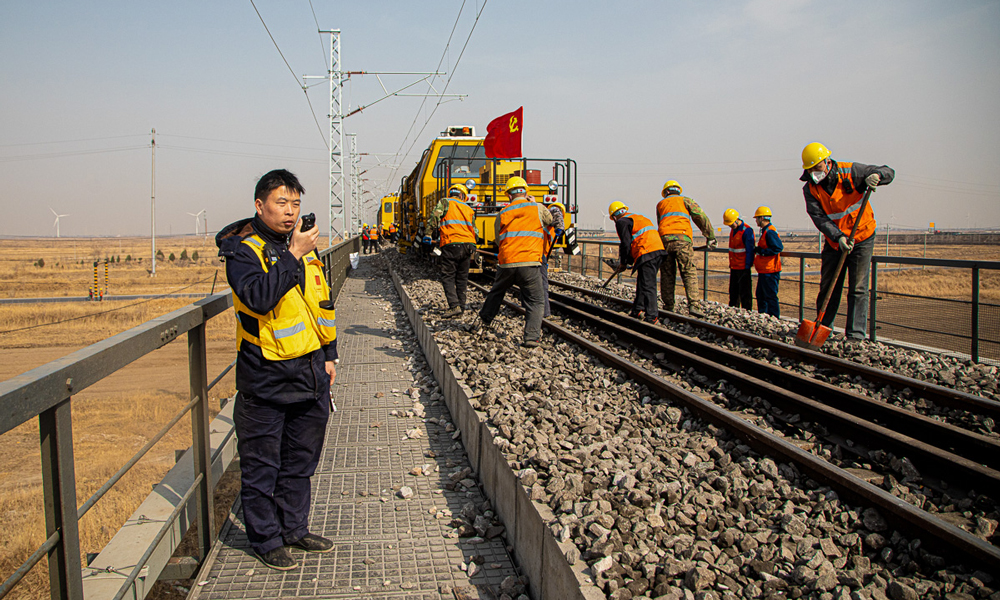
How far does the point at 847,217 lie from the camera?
7445mm

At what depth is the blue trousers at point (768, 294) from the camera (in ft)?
34.3

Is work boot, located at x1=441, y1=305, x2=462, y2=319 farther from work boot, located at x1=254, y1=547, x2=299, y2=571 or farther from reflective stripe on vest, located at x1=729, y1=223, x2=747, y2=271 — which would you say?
work boot, located at x1=254, y1=547, x2=299, y2=571

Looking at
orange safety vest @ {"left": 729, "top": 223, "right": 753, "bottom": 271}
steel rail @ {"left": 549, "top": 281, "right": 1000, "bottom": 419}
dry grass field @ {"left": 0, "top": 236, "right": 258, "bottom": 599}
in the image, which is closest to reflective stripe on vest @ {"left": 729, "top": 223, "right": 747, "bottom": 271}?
orange safety vest @ {"left": 729, "top": 223, "right": 753, "bottom": 271}

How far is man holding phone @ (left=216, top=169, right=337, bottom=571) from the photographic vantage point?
2973 mm

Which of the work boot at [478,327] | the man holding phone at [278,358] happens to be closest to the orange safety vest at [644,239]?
the work boot at [478,327]

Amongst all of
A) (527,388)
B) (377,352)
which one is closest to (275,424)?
(527,388)

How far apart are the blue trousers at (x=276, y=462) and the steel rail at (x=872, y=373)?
4524 mm

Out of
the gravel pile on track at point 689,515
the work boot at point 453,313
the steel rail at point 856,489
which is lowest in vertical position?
the gravel pile on track at point 689,515

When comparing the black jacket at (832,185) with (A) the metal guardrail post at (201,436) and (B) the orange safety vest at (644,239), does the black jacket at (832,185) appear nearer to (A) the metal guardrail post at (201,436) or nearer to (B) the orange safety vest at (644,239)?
(B) the orange safety vest at (644,239)

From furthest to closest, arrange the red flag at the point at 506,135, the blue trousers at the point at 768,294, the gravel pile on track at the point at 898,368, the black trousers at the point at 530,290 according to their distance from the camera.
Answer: the red flag at the point at 506,135 < the blue trousers at the point at 768,294 < the black trousers at the point at 530,290 < the gravel pile on track at the point at 898,368

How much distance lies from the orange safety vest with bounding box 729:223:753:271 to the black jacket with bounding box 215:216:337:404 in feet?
30.7

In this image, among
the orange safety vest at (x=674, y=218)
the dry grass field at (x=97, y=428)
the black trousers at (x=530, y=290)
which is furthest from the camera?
the orange safety vest at (x=674, y=218)

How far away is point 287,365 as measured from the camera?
10.2 feet

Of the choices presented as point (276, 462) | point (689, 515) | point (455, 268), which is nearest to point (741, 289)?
point (455, 268)
